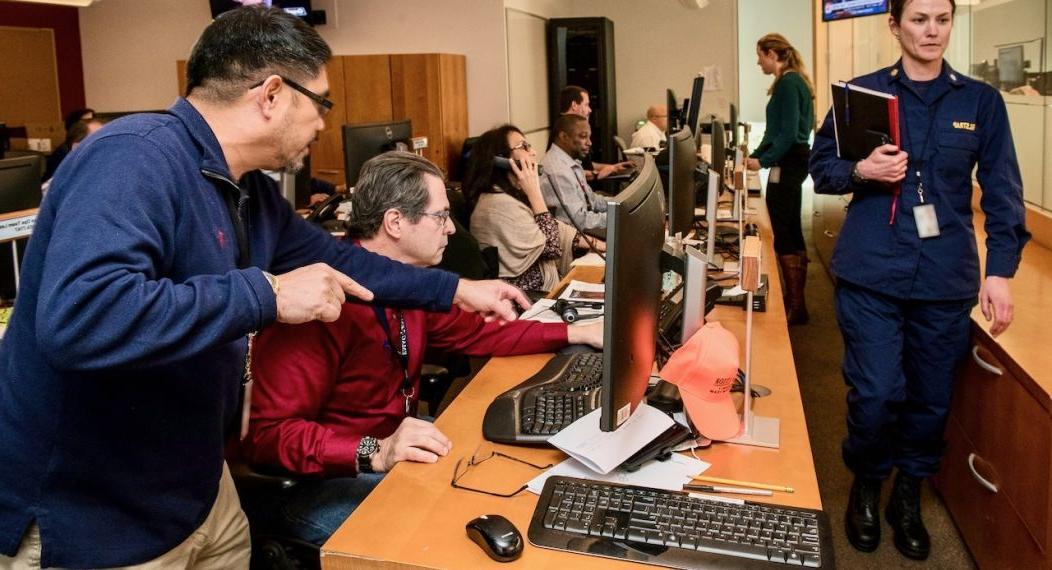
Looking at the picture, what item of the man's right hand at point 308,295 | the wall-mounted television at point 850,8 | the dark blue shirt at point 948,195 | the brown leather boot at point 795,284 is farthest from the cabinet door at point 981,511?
the wall-mounted television at point 850,8

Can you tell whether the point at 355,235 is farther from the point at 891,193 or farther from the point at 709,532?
the point at 891,193

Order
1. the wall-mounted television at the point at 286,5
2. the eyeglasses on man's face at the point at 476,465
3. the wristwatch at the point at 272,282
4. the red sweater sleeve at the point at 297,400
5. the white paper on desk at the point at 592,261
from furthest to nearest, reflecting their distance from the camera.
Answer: the wall-mounted television at the point at 286,5 < the white paper on desk at the point at 592,261 < the red sweater sleeve at the point at 297,400 < the eyeglasses on man's face at the point at 476,465 < the wristwatch at the point at 272,282

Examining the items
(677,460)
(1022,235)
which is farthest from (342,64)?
(677,460)

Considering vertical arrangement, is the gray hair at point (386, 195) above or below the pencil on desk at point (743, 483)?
above

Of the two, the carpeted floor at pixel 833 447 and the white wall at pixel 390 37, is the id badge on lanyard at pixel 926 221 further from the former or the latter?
the white wall at pixel 390 37

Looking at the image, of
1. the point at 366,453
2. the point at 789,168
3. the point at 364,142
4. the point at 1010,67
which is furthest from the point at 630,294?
the point at 789,168

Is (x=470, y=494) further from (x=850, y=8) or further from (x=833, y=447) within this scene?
(x=850, y=8)

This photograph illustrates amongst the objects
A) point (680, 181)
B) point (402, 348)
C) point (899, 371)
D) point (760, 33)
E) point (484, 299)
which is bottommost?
point (899, 371)

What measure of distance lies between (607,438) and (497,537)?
36 centimetres

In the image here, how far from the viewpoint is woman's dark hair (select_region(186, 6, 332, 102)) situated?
1426 millimetres

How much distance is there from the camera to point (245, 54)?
1.42 meters

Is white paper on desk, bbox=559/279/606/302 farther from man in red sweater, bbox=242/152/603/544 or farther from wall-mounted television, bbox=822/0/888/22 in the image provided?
wall-mounted television, bbox=822/0/888/22

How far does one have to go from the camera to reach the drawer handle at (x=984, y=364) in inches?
97.1

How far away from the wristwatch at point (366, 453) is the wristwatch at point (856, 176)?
1543 millimetres
